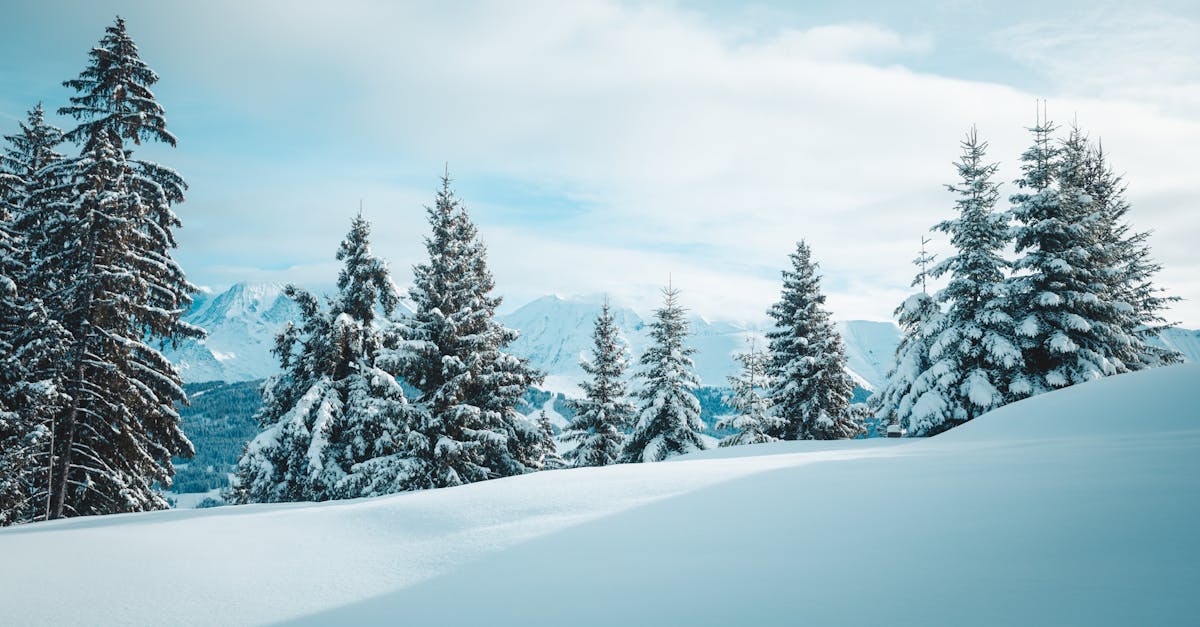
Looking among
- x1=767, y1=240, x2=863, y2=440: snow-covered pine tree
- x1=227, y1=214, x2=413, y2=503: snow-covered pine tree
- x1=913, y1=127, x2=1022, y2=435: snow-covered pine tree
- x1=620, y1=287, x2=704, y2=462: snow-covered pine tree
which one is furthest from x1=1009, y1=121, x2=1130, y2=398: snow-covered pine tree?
x1=227, y1=214, x2=413, y2=503: snow-covered pine tree

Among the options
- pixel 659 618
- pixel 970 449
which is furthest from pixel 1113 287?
pixel 659 618

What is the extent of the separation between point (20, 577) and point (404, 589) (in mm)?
3766

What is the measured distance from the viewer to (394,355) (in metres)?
18.2

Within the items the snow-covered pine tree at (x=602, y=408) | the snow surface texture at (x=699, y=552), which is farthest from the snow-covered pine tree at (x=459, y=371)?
the snow surface texture at (x=699, y=552)

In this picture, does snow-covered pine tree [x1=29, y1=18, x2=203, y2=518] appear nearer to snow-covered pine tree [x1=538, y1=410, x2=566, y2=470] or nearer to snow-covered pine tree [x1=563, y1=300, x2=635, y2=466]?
snow-covered pine tree [x1=538, y1=410, x2=566, y2=470]

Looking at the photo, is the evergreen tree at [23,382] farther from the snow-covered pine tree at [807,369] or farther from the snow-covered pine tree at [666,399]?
the snow-covered pine tree at [807,369]

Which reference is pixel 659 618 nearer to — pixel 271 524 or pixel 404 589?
pixel 404 589

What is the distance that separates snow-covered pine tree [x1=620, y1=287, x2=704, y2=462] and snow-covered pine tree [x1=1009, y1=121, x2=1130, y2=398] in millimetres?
11301

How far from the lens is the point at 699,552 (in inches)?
187

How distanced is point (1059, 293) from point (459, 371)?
2054 centimetres

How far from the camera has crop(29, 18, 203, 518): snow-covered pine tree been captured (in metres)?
13.0

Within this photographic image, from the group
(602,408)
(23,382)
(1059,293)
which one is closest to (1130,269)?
(1059,293)

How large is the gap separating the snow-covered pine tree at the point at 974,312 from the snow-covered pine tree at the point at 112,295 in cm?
2362

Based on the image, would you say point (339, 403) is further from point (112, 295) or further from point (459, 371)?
point (112, 295)
